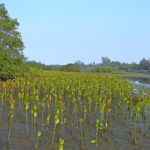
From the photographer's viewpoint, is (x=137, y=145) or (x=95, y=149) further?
(x=137, y=145)

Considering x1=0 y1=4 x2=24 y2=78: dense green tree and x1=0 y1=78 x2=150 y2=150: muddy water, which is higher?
x1=0 y1=4 x2=24 y2=78: dense green tree

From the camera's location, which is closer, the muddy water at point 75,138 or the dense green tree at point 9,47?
the muddy water at point 75,138

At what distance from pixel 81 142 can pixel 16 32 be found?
44.3ft

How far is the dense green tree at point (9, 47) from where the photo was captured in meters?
14.0

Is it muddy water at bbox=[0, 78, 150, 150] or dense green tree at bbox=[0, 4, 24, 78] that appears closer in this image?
muddy water at bbox=[0, 78, 150, 150]

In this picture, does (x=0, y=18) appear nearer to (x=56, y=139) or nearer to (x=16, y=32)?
(x=16, y=32)

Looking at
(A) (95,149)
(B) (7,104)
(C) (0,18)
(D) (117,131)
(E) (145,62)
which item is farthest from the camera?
(E) (145,62)

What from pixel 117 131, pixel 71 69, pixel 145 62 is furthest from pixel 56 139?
pixel 145 62

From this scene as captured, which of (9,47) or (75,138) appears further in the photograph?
(9,47)

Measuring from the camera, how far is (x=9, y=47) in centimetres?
1496

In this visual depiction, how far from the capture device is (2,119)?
18.2 feet

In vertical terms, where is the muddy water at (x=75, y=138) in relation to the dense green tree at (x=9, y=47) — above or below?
below

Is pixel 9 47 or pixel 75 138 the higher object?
pixel 9 47

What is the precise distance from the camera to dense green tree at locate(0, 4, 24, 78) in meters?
14.0
